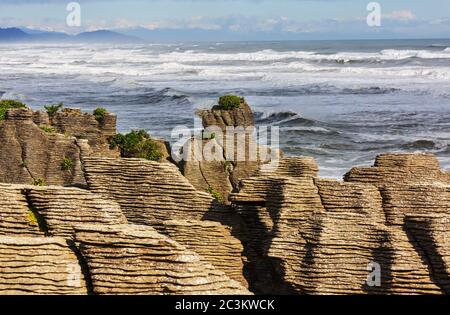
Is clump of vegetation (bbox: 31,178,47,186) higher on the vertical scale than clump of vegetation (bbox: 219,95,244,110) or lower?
lower

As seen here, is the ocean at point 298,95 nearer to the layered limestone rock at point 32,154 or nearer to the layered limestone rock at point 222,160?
the layered limestone rock at point 222,160

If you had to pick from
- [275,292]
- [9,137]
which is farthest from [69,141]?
[275,292]

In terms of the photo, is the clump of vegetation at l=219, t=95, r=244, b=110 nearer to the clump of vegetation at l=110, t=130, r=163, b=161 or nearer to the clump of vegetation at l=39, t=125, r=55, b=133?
the clump of vegetation at l=110, t=130, r=163, b=161

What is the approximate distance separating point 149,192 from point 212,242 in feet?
5.14

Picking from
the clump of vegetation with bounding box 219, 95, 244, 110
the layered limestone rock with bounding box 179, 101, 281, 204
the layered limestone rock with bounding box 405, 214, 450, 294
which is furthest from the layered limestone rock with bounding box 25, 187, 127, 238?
the clump of vegetation with bounding box 219, 95, 244, 110

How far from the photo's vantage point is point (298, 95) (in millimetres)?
72375

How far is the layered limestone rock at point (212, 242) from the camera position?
1169cm

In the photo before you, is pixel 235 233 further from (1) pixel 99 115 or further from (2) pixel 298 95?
(2) pixel 298 95

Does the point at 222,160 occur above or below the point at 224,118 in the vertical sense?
below

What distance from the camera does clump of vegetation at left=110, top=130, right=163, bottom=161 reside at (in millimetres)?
21417

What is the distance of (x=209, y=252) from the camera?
11797mm

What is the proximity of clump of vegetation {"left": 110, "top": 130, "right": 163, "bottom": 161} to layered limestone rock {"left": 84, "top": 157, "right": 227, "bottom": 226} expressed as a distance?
8.15 meters

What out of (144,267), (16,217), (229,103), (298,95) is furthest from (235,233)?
(298,95)
